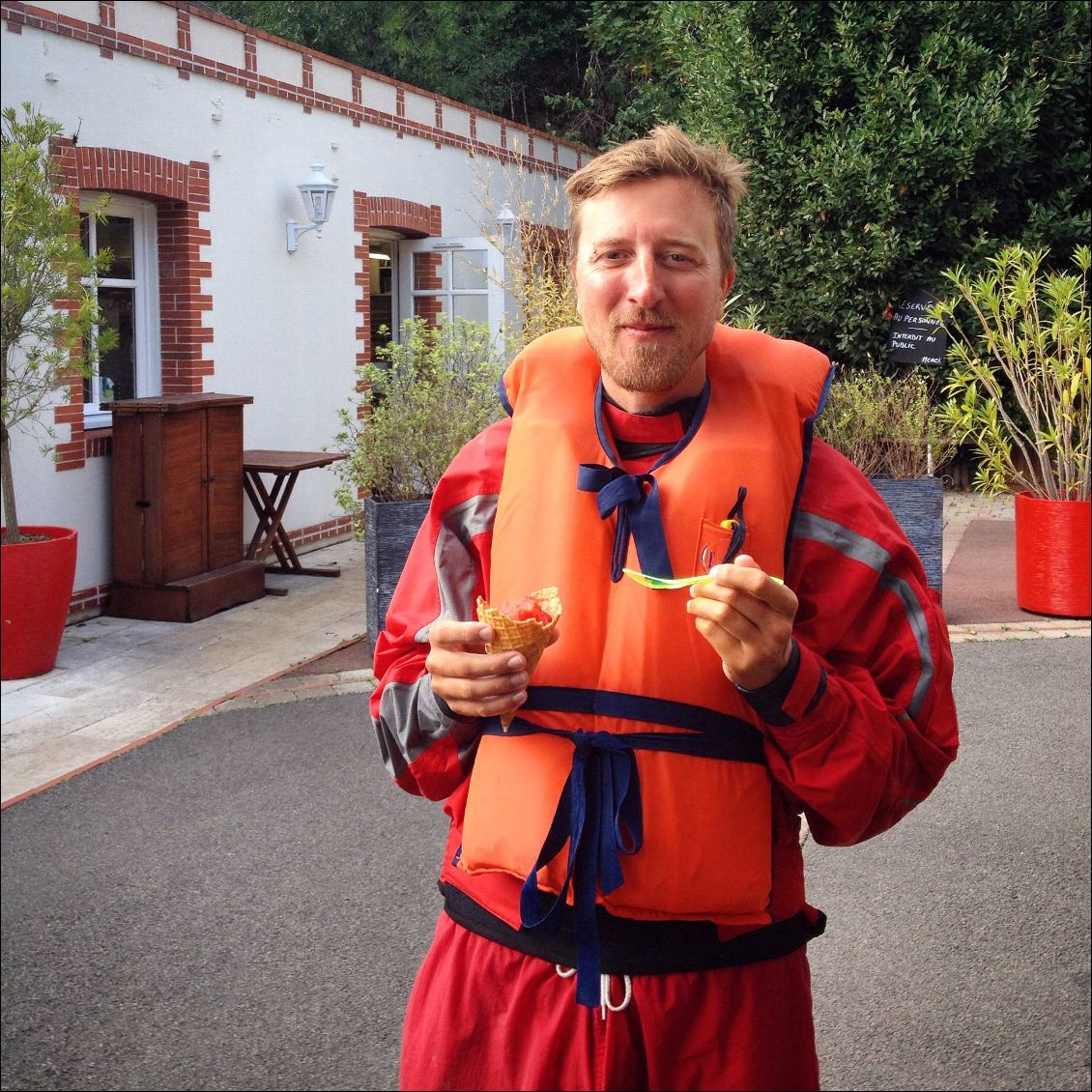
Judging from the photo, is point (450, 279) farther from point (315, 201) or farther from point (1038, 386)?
point (1038, 386)

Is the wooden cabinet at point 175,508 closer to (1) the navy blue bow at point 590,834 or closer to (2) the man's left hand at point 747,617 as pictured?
(1) the navy blue bow at point 590,834

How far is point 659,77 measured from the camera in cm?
1702

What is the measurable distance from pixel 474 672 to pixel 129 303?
8256 millimetres

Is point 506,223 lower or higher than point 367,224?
higher

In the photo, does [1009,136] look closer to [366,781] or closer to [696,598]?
[366,781]

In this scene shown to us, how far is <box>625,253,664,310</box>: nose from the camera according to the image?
162 centimetres

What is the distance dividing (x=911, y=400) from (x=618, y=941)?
6405 mm

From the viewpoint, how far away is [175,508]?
8.23 meters

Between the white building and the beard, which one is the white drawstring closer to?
the beard

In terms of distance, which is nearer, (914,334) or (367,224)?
(367,224)

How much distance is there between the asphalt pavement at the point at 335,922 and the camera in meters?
3.54

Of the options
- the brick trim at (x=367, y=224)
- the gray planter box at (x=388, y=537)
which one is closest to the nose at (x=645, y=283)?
the gray planter box at (x=388, y=537)

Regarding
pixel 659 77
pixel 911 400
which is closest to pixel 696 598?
pixel 911 400

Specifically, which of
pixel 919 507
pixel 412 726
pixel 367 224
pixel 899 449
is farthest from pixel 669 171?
pixel 367 224
